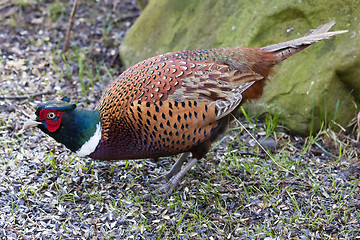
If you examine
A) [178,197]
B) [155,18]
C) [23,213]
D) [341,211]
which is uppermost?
[155,18]

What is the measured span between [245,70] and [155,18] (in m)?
2.01

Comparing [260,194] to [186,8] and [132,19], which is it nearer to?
[186,8]

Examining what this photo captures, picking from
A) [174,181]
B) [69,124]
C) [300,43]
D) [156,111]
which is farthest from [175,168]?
[300,43]

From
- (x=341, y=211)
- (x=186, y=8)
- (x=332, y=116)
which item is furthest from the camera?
(x=186, y=8)

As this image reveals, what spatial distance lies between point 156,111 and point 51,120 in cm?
77

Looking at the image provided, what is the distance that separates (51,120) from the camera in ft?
11.0

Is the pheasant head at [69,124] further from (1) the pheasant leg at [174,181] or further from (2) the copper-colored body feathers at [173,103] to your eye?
(1) the pheasant leg at [174,181]

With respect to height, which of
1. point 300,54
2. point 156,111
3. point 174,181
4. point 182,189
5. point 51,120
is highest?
point 51,120

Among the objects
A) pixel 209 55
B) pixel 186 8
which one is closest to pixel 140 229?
pixel 209 55

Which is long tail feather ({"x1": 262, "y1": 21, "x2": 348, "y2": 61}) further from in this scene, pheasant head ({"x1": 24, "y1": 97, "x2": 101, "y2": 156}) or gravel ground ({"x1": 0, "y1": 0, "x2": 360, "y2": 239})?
pheasant head ({"x1": 24, "y1": 97, "x2": 101, "y2": 156})

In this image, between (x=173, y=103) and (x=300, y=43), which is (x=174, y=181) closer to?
(x=173, y=103)

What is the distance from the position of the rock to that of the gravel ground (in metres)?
0.24

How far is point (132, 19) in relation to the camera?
248 inches

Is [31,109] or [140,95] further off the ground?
[140,95]
